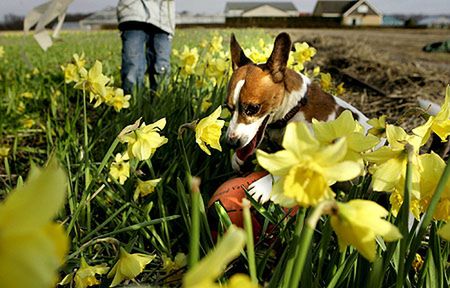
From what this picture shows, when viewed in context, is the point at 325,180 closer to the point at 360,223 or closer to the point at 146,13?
the point at 360,223

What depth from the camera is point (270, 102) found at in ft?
6.71

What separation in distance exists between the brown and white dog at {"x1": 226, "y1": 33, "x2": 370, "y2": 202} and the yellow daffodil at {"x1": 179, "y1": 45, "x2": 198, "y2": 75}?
0.80m

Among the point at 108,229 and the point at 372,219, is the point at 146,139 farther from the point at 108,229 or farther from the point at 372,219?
the point at 372,219

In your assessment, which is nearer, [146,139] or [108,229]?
[146,139]

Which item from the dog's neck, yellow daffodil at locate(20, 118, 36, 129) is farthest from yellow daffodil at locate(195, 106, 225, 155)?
yellow daffodil at locate(20, 118, 36, 129)

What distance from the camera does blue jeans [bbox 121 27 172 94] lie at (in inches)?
152

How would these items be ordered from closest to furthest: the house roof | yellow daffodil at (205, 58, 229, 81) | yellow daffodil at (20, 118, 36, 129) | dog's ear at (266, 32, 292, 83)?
dog's ear at (266, 32, 292, 83) → yellow daffodil at (205, 58, 229, 81) → yellow daffodil at (20, 118, 36, 129) → the house roof

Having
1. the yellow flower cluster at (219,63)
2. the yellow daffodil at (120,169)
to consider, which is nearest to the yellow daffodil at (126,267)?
the yellow daffodil at (120,169)

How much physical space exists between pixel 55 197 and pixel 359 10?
242 feet

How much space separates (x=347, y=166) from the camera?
525 millimetres

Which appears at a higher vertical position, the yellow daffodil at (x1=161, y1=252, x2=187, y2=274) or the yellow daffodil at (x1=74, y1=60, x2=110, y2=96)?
the yellow daffodil at (x1=74, y1=60, x2=110, y2=96)

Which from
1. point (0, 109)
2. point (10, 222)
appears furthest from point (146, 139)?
point (0, 109)

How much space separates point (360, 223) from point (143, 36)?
12.1ft

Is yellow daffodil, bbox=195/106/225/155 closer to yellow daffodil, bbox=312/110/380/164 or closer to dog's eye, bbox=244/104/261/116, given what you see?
yellow daffodil, bbox=312/110/380/164
